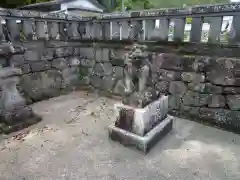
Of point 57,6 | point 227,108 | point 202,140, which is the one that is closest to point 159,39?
point 227,108

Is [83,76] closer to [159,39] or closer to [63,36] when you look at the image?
[63,36]

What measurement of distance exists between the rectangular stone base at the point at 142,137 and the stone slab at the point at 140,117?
0.16 ft

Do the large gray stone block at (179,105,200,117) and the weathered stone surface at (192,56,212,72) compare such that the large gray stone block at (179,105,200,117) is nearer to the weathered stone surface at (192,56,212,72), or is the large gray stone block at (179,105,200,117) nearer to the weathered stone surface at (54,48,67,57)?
the weathered stone surface at (192,56,212,72)

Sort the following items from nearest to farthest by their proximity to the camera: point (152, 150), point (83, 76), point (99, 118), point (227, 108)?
point (152, 150) < point (227, 108) < point (99, 118) < point (83, 76)

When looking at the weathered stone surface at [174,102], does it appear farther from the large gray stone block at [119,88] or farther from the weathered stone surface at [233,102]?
the large gray stone block at [119,88]

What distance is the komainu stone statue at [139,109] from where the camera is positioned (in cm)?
207

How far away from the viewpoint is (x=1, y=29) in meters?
2.68

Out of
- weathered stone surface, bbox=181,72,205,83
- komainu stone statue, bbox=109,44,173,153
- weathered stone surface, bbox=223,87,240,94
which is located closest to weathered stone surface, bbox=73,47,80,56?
komainu stone statue, bbox=109,44,173,153

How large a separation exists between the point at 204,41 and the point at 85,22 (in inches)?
92.6

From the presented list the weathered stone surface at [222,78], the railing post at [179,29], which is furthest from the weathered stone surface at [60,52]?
the weathered stone surface at [222,78]

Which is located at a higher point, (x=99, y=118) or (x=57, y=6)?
(x=57, y=6)

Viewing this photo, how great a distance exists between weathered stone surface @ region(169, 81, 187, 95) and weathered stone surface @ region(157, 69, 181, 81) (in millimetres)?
64

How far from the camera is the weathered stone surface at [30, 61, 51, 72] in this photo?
3.30m

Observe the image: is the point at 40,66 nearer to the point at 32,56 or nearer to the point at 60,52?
the point at 32,56
